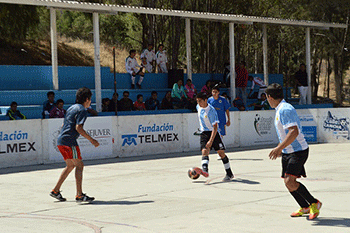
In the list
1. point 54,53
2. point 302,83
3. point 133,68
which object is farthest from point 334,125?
point 54,53

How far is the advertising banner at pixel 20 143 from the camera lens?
56.7 feet

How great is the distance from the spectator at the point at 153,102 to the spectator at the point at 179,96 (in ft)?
2.39

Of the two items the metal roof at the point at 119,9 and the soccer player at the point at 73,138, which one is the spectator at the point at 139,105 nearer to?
the metal roof at the point at 119,9

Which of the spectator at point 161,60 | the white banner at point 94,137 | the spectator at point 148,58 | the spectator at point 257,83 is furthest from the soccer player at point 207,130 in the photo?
the spectator at point 257,83

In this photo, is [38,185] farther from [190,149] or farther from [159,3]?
[159,3]

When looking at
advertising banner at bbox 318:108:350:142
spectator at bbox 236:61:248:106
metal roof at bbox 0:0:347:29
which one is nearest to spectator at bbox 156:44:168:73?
metal roof at bbox 0:0:347:29

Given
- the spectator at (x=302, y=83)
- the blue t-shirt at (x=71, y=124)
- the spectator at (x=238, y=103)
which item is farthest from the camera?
the spectator at (x=302, y=83)

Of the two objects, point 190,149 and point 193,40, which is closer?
point 190,149

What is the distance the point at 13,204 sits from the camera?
10539 millimetres

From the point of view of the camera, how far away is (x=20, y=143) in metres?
17.6

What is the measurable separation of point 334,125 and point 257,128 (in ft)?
9.65

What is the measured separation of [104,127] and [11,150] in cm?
329

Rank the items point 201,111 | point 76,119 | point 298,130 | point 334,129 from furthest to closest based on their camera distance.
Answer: point 334,129 → point 201,111 → point 76,119 → point 298,130

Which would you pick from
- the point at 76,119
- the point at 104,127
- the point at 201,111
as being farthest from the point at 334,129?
the point at 76,119
